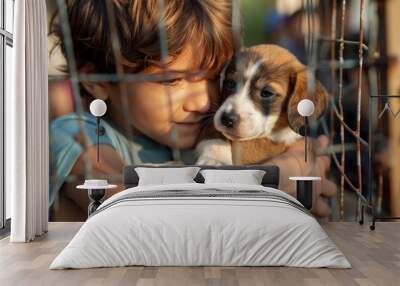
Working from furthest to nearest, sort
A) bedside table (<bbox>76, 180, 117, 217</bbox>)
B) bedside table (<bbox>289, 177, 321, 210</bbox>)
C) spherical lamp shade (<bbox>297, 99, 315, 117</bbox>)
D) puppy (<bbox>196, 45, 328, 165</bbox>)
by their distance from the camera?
puppy (<bbox>196, 45, 328, 165</bbox>)
spherical lamp shade (<bbox>297, 99, 315, 117</bbox>)
bedside table (<bbox>289, 177, 321, 210</bbox>)
bedside table (<bbox>76, 180, 117, 217</bbox>)

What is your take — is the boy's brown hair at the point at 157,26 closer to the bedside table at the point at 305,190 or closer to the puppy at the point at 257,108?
the puppy at the point at 257,108

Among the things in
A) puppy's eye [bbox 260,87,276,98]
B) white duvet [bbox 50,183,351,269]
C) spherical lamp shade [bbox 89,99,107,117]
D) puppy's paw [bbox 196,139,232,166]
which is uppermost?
puppy's eye [bbox 260,87,276,98]

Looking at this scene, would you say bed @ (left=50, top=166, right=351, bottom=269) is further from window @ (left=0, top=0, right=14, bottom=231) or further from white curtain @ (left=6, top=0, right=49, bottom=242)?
window @ (left=0, top=0, right=14, bottom=231)

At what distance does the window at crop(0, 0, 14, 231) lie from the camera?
7293 millimetres

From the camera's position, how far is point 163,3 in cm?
823

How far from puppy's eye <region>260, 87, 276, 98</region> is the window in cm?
305

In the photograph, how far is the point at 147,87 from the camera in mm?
8281

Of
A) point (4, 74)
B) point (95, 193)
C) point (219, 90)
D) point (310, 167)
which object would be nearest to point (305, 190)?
point (310, 167)

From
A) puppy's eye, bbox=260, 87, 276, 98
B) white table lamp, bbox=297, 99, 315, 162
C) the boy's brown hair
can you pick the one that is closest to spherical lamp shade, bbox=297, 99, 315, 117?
white table lamp, bbox=297, 99, 315, 162

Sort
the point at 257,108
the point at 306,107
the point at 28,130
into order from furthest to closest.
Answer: the point at 257,108 < the point at 306,107 < the point at 28,130

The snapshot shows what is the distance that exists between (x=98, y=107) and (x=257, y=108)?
196 centimetres

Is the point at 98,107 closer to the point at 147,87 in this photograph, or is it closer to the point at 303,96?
the point at 147,87

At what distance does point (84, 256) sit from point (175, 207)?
84cm

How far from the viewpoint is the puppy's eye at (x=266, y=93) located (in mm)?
8258
